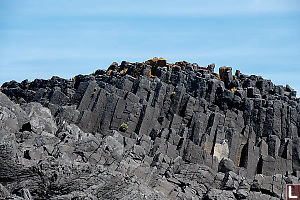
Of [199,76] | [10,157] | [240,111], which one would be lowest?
[10,157]

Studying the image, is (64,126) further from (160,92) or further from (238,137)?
(238,137)

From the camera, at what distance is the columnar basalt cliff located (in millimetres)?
37938

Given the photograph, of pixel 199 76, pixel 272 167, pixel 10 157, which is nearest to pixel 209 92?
pixel 199 76

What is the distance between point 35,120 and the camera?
55281 millimetres

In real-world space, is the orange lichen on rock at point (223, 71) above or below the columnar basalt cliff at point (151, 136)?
above

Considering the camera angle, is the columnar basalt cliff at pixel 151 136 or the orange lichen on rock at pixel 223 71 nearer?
the columnar basalt cliff at pixel 151 136

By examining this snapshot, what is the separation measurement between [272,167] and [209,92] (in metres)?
17.8

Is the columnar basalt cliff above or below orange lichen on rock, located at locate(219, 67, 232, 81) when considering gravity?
below

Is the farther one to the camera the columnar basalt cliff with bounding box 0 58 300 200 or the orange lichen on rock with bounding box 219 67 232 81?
the orange lichen on rock with bounding box 219 67 232 81

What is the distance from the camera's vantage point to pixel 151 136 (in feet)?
212

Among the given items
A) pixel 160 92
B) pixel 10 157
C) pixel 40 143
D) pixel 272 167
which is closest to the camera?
pixel 10 157

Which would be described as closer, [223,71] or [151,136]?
[151,136]

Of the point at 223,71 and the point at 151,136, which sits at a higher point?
the point at 223,71

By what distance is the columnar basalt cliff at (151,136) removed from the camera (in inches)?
1494
